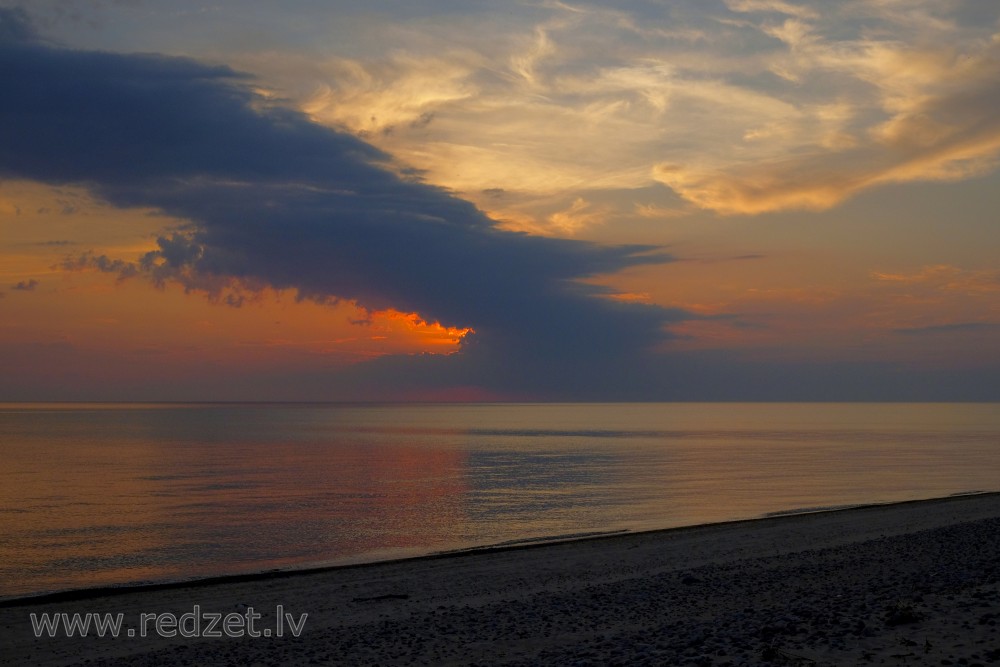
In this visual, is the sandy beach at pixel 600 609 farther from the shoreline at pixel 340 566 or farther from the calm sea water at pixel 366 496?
the calm sea water at pixel 366 496

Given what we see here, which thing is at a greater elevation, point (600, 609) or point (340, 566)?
point (600, 609)

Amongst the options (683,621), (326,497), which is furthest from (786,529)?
(326,497)

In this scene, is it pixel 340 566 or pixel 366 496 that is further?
pixel 366 496

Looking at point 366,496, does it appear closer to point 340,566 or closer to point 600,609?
point 340,566

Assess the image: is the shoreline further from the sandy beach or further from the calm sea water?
the calm sea water

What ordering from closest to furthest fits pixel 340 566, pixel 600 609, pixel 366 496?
pixel 600 609 < pixel 340 566 < pixel 366 496

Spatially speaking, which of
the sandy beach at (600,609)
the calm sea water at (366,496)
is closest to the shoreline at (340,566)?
the sandy beach at (600,609)

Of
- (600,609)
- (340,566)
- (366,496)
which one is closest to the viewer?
(600,609)

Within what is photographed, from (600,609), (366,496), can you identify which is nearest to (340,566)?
(600,609)

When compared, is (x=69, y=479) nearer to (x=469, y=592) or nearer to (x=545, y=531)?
(x=545, y=531)

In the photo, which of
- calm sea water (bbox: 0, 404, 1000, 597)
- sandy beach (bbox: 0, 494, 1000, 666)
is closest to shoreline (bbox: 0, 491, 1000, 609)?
sandy beach (bbox: 0, 494, 1000, 666)

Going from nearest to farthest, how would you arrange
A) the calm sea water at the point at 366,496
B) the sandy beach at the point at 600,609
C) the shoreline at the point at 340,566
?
the sandy beach at the point at 600,609 → the shoreline at the point at 340,566 → the calm sea water at the point at 366,496

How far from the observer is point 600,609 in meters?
18.8

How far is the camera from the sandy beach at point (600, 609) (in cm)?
1300
